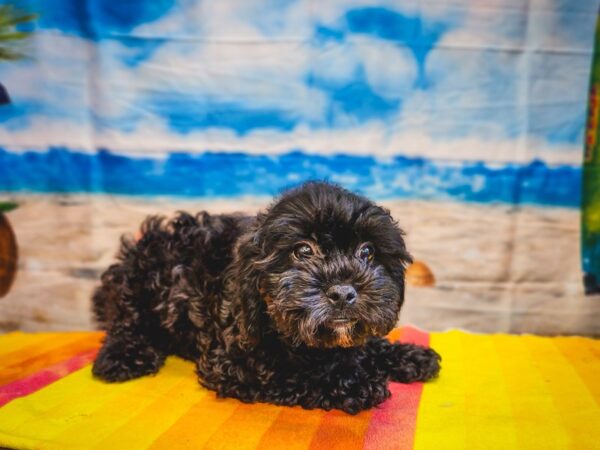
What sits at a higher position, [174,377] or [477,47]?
[477,47]

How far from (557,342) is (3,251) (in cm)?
386

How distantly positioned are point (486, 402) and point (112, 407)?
5.79 ft

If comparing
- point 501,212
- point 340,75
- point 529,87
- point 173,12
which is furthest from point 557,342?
point 173,12

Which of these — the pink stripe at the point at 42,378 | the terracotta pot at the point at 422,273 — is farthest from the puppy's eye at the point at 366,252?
the pink stripe at the point at 42,378

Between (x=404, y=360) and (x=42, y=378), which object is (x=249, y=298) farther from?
(x=42, y=378)

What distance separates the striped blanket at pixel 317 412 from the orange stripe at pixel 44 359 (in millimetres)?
12

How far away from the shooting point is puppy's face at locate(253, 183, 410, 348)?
2.26m

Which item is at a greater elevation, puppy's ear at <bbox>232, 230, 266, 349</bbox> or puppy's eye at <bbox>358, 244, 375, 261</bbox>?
puppy's eye at <bbox>358, 244, 375, 261</bbox>

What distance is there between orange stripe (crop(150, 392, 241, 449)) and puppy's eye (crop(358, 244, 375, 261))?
3.07 ft

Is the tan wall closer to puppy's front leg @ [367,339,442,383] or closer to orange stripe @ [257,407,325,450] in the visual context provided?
puppy's front leg @ [367,339,442,383]

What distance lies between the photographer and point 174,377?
9.86 feet

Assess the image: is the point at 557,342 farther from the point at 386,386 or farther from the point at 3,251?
the point at 3,251

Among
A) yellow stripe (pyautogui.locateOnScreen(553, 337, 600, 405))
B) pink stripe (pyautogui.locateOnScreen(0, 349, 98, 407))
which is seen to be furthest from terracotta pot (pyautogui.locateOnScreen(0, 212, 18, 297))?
yellow stripe (pyautogui.locateOnScreen(553, 337, 600, 405))

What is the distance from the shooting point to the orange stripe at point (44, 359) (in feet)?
10.1
